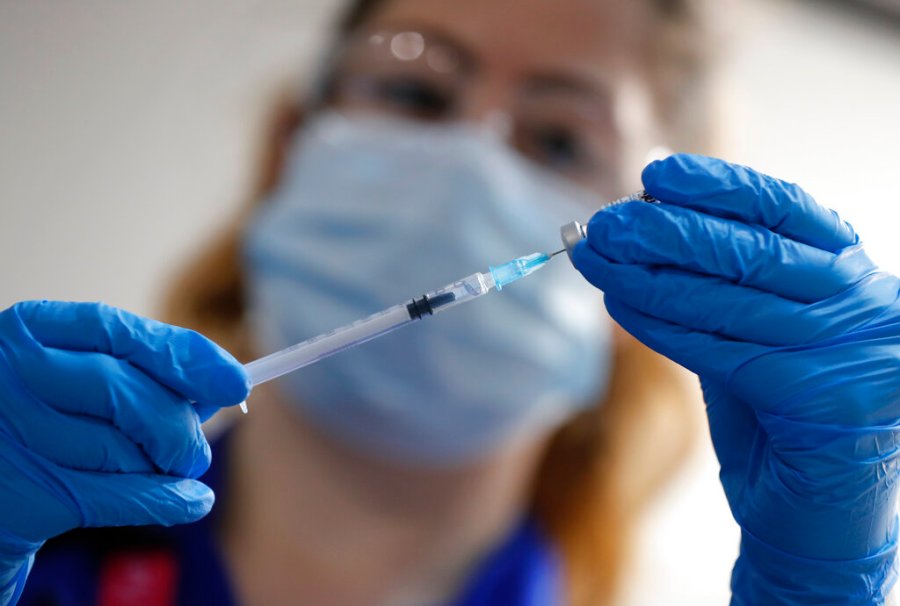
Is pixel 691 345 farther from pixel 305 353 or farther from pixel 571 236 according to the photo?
pixel 305 353

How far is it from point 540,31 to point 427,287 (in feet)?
1.91

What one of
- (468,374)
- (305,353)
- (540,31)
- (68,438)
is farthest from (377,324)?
(540,31)

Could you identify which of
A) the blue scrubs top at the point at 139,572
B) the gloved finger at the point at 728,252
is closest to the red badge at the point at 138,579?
the blue scrubs top at the point at 139,572

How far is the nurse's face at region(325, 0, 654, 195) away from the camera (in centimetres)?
143

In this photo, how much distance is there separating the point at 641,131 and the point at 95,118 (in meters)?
1.30

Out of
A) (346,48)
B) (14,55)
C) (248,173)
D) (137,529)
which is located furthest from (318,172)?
(14,55)

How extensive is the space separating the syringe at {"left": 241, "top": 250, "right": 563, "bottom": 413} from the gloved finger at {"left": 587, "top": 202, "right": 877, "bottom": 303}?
103mm

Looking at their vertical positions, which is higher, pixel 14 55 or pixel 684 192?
pixel 14 55

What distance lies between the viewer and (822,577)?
79 centimetres

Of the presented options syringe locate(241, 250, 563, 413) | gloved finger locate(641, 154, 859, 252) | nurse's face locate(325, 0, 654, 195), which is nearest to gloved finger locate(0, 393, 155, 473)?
syringe locate(241, 250, 563, 413)

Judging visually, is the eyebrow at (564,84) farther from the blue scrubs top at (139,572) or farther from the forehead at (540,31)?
the blue scrubs top at (139,572)

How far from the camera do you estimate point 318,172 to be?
1400 millimetres

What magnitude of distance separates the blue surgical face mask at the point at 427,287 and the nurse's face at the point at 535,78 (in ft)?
0.26

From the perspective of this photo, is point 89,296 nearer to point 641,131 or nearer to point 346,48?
point 346,48
